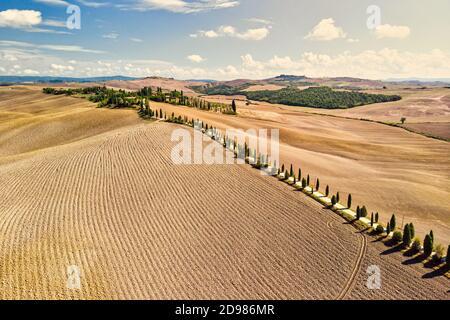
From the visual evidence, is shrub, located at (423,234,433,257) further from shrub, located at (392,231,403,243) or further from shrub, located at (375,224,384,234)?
shrub, located at (375,224,384,234)

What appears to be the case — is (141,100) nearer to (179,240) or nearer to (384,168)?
(384,168)

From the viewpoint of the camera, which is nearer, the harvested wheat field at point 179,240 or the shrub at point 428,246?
the harvested wheat field at point 179,240

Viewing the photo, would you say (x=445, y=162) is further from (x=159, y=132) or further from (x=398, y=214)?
(x=159, y=132)

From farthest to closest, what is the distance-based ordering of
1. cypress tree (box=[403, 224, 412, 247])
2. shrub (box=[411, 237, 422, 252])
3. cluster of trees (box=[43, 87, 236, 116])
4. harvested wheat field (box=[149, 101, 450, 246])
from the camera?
cluster of trees (box=[43, 87, 236, 116])
harvested wheat field (box=[149, 101, 450, 246])
cypress tree (box=[403, 224, 412, 247])
shrub (box=[411, 237, 422, 252])

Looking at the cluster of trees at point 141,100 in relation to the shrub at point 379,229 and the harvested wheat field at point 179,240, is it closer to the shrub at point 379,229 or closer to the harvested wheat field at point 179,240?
Answer: the harvested wheat field at point 179,240

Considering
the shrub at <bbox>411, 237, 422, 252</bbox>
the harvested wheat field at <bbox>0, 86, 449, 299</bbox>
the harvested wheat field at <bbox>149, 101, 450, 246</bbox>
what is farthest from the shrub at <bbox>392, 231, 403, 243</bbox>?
the harvested wheat field at <bbox>149, 101, 450, 246</bbox>

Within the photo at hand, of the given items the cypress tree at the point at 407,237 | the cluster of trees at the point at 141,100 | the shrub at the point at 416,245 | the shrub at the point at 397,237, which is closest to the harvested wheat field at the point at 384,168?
the shrub at the point at 397,237

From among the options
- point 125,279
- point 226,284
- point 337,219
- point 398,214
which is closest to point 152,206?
point 125,279
